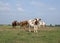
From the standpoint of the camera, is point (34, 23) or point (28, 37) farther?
point (34, 23)

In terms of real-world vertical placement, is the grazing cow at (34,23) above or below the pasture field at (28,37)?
above

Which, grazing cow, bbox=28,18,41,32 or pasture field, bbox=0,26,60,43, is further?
grazing cow, bbox=28,18,41,32

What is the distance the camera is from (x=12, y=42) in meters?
13.9

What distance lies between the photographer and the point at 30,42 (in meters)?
14.0

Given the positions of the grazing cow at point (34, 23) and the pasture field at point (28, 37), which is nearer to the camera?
the pasture field at point (28, 37)

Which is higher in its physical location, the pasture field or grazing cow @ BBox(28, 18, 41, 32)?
grazing cow @ BBox(28, 18, 41, 32)

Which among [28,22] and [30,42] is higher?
[28,22]

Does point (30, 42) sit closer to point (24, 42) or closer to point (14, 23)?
point (24, 42)

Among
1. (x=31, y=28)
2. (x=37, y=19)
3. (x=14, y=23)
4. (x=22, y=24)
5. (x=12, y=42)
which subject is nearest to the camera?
(x=12, y=42)

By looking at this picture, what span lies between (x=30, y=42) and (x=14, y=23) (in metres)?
21.3

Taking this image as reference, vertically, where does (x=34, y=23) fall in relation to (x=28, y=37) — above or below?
above

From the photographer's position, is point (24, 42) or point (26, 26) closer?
point (24, 42)

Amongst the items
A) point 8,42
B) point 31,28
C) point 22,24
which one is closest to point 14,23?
point 22,24

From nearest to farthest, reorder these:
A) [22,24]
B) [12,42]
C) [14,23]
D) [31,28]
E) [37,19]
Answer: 1. [12,42]
2. [37,19]
3. [31,28]
4. [22,24]
5. [14,23]
